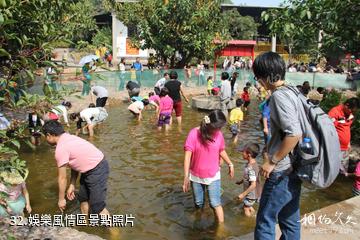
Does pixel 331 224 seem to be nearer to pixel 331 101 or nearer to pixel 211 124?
pixel 211 124

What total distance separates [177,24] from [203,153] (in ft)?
51.5

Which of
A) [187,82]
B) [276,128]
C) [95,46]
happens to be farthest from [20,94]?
[187,82]

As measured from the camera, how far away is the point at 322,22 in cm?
834

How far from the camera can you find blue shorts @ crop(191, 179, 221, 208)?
5.61 m

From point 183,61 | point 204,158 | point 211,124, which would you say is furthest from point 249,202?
point 183,61

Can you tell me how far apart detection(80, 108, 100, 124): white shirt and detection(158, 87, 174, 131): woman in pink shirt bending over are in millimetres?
1789

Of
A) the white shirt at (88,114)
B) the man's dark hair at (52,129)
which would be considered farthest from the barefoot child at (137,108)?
the man's dark hair at (52,129)

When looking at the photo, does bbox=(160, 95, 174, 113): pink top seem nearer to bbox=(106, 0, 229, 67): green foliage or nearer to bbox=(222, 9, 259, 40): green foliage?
bbox=(106, 0, 229, 67): green foliage

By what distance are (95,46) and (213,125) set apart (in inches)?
80.7

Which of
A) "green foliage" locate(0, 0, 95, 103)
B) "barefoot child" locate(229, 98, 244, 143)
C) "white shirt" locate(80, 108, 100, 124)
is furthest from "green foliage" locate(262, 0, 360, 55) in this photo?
"white shirt" locate(80, 108, 100, 124)

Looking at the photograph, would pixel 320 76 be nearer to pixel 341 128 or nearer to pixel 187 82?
pixel 187 82

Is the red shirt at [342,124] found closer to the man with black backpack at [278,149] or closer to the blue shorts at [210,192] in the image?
the blue shorts at [210,192]

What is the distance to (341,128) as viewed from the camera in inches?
294

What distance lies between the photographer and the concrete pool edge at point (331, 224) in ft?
15.0
